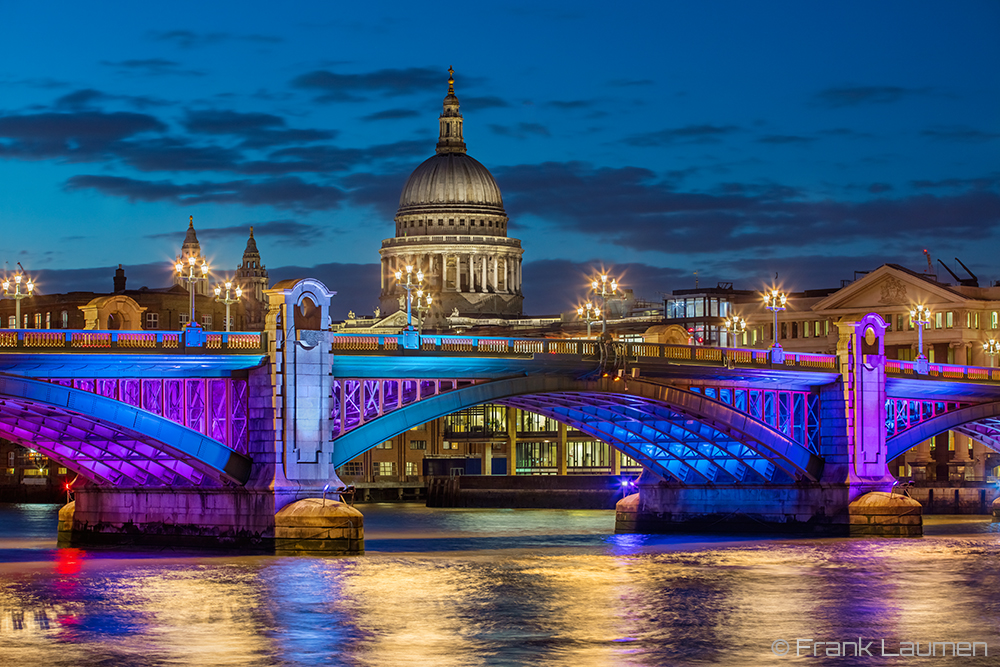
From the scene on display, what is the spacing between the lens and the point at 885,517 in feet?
256

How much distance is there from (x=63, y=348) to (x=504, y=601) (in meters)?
17.2

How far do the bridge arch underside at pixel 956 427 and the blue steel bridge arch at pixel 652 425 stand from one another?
5690 millimetres

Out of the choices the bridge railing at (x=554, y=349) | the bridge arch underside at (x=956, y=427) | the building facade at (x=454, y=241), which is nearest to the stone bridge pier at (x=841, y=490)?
the bridge railing at (x=554, y=349)

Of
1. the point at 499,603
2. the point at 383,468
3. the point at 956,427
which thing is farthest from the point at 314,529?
the point at 383,468

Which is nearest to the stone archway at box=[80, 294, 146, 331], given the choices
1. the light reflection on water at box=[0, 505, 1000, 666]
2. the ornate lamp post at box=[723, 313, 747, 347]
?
the light reflection on water at box=[0, 505, 1000, 666]

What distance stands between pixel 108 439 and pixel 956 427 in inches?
1913

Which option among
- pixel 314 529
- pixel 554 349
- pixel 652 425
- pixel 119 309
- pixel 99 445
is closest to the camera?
pixel 314 529

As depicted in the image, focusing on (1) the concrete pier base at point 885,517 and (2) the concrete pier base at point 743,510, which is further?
(2) the concrete pier base at point 743,510

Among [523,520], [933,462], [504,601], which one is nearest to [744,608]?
[504,601]

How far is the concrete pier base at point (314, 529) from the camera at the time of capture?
61.2 meters

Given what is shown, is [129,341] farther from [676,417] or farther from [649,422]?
[649,422]

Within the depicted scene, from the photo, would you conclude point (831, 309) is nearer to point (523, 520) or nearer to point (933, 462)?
point (933, 462)

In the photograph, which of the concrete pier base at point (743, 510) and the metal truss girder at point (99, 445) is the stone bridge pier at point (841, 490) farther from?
the metal truss girder at point (99, 445)

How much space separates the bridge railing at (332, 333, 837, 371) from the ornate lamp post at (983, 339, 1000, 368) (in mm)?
42334
